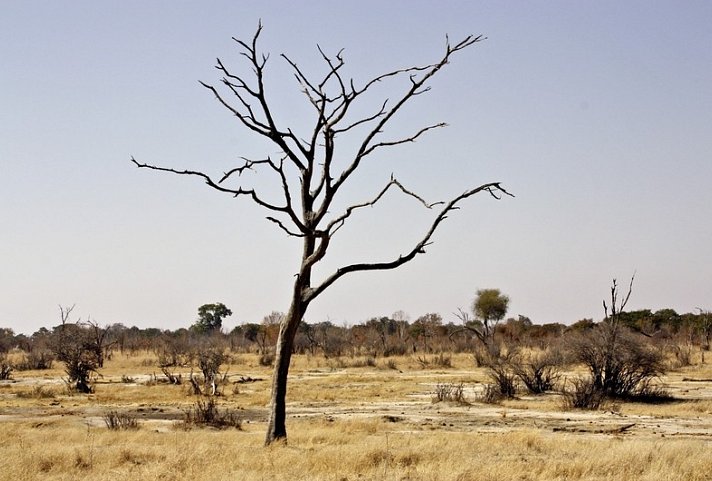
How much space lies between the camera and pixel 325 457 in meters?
13.6

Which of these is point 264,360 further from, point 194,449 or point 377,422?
point 194,449

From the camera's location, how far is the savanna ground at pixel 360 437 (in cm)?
1270

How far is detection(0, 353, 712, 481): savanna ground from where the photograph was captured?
1270cm

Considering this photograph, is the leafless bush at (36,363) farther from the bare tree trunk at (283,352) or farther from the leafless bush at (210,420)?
the bare tree trunk at (283,352)

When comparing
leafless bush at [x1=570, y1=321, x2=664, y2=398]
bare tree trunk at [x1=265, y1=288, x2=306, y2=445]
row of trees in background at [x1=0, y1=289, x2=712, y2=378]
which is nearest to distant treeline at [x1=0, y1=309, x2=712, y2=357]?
row of trees in background at [x1=0, y1=289, x2=712, y2=378]

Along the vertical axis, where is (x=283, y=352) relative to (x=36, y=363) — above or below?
below

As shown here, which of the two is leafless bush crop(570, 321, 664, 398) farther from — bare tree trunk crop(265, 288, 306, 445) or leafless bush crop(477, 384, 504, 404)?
bare tree trunk crop(265, 288, 306, 445)

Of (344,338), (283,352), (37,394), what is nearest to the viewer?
(283,352)

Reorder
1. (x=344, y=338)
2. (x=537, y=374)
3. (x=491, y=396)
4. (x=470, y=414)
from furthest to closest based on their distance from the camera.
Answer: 1. (x=344, y=338)
2. (x=537, y=374)
3. (x=491, y=396)
4. (x=470, y=414)

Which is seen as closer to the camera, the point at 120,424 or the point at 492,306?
the point at 120,424

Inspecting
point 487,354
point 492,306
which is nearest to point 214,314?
point 492,306

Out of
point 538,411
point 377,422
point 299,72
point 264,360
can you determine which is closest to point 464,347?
point 264,360

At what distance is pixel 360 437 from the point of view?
56.1 ft

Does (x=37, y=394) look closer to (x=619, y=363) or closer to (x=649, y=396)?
(x=619, y=363)
